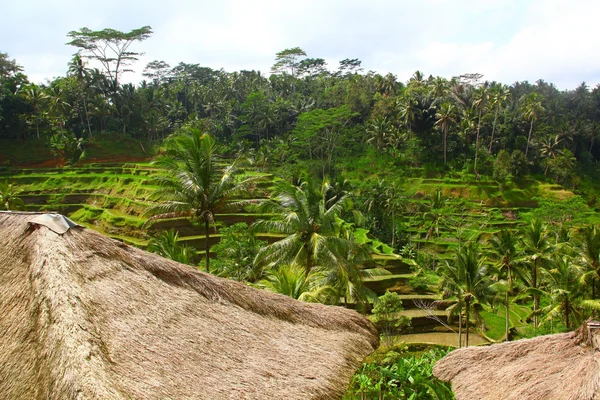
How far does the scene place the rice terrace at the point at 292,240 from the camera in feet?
12.6

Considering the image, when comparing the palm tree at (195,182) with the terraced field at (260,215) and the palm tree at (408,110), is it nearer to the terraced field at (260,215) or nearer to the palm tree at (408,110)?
the terraced field at (260,215)

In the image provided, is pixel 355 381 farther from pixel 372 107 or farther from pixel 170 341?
pixel 372 107

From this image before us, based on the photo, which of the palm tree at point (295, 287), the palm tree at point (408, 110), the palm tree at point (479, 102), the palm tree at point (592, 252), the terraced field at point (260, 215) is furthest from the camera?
the palm tree at point (408, 110)

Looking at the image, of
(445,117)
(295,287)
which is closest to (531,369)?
(295,287)

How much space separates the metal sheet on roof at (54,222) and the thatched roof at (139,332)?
55 millimetres

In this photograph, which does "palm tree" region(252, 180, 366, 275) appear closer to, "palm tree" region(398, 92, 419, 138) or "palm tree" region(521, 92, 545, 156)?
"palm tree" region(398, 92, 419, 138)

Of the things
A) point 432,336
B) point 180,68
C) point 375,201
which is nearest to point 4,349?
point 432,336

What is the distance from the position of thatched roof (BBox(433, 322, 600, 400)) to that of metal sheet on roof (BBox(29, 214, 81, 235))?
16.1ft

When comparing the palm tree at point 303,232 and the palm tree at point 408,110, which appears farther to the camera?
the palm tree at point 408,110

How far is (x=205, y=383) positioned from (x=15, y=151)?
4265cm

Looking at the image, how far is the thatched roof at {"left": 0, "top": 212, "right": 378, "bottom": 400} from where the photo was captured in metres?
3.26

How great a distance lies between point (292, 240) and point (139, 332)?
9106mm

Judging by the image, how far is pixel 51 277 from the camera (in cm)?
374

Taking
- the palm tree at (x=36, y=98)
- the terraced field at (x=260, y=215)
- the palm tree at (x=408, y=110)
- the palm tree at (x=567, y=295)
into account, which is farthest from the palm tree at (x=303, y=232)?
the palm tree at (x=36, y=98)
